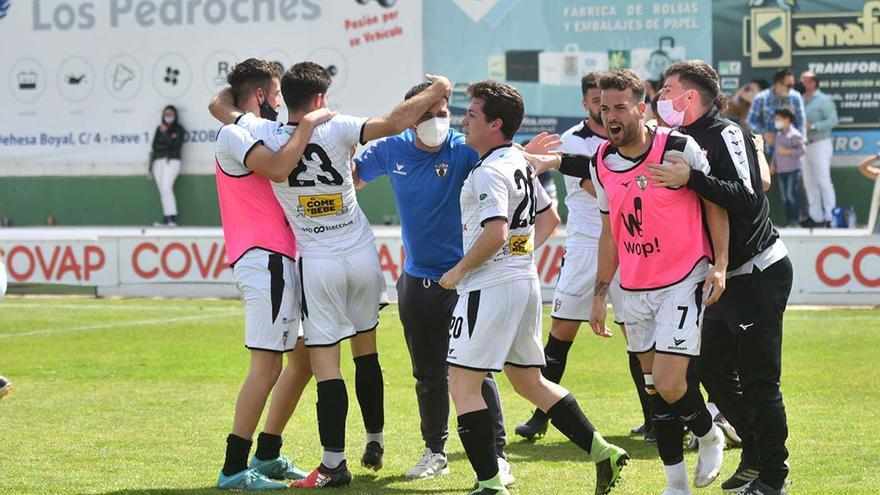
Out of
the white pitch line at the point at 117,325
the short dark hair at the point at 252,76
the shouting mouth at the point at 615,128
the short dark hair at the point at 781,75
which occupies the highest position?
the short dark hair at the point at 781,75

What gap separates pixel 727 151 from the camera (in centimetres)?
730

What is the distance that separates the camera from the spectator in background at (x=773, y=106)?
22.9 meters

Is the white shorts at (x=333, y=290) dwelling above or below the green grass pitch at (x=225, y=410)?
above

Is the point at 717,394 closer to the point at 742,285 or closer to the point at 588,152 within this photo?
the point at 742,285

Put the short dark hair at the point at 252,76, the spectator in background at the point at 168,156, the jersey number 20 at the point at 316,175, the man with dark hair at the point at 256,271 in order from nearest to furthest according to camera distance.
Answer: the jersey number 20 at the point at 316,175 < the man with dark hair at the point at 256,271 < the short dark hair at the point at 252,76 < the spectator in background at the point at 168,156

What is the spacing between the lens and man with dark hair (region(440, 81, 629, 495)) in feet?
23.3

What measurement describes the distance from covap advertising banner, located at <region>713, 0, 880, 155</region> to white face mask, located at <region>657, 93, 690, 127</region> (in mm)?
17862

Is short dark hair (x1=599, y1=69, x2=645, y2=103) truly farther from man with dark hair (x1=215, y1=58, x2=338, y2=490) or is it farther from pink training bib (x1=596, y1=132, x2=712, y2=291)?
man with dark hair (x1=215, y1=58, x2=338, y2=490)

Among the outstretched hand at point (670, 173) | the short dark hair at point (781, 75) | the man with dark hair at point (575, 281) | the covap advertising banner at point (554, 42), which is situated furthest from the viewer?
the covap advertising banner at point (554, 42)

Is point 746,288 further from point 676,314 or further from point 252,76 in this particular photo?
point 252,76

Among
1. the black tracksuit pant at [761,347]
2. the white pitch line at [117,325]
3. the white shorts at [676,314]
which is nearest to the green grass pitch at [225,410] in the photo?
the white pitch line at [117,325]

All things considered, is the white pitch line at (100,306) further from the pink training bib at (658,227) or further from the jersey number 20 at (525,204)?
the pink training bib at (658,227)

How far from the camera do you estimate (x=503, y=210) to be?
7.06 m

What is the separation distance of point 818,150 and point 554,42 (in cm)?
531
